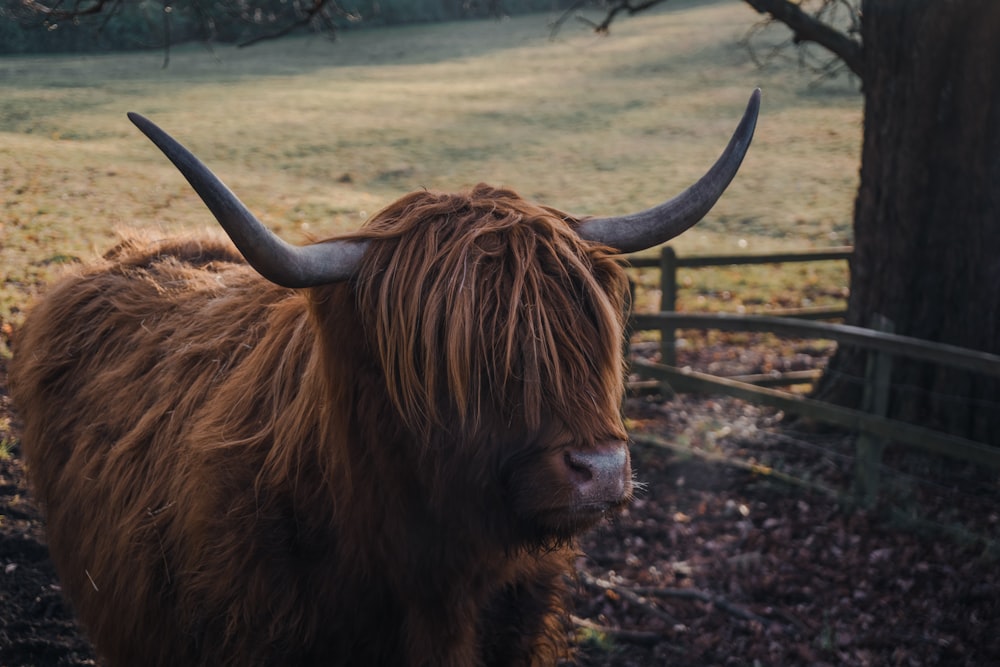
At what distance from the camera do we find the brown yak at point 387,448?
237 centimetres

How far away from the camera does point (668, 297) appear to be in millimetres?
9594

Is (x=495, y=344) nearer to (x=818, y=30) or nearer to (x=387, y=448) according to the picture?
(x=387, y=448)

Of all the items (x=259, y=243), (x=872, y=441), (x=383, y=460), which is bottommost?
(x=872, y=441)

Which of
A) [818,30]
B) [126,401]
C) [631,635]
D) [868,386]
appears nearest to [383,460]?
[126,401]

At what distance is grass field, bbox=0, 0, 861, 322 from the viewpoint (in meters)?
7.60

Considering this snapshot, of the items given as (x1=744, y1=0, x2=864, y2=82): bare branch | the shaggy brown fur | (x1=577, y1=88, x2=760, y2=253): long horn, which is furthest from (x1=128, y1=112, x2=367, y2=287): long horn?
(x1=744, y1=0, x2=864, y2=82): bare branch

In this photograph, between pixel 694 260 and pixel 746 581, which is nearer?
pixel 746 581

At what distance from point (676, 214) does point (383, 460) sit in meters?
1.21

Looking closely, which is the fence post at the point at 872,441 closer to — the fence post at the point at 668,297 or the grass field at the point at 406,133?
the fence post at the point at 668,297

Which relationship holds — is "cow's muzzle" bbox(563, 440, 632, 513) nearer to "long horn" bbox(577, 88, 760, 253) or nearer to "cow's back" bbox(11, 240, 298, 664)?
"long horn" bbox(577, 88, 760, 253)

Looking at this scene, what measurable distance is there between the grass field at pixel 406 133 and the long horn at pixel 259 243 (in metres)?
0.81

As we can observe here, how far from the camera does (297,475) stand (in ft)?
9.08

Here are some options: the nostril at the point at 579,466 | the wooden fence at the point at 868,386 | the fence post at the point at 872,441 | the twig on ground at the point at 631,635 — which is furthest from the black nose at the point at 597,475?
the fence post at the point at 872,441

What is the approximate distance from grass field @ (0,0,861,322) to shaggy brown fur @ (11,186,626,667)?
0.80 meters
